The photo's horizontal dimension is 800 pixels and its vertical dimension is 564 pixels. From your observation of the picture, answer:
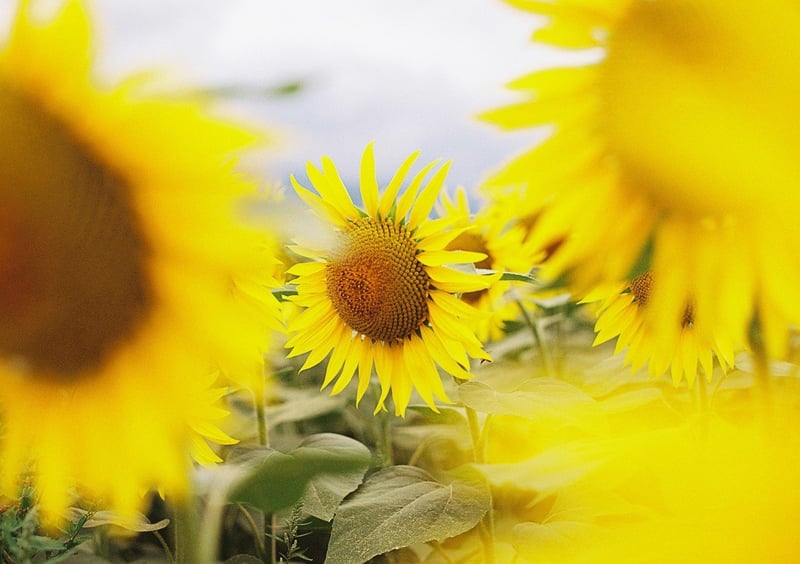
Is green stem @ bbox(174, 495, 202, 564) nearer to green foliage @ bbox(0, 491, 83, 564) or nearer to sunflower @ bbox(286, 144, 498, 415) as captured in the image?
green foliage @ bbox(0, 491, 83, 564)

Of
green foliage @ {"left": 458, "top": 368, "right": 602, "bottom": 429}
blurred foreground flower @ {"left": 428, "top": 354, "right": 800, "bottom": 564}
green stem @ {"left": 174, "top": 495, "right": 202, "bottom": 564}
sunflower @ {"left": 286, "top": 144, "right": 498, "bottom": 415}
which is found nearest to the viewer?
blurred foreground flower @ {"left": 428, "top": 354, "right": 800, "bottom": 564}

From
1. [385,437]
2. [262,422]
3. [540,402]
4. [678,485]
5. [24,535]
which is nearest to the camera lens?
[678,485]

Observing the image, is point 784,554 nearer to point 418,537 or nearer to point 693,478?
point 693,478

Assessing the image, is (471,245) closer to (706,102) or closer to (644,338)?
(644,338)

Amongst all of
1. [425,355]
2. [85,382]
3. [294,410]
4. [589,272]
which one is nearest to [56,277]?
[85,382]

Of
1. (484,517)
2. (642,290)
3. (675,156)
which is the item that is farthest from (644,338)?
(675,156)

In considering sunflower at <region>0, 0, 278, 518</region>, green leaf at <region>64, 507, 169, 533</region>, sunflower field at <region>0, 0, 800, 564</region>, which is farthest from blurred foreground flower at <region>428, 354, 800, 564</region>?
green leaf at <region>64, 507, 169, 533</region>

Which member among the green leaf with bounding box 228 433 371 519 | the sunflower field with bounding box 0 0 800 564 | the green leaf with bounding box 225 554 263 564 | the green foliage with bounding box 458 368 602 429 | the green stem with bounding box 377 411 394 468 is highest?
the sunflower field with bounding box 0 0 800 564

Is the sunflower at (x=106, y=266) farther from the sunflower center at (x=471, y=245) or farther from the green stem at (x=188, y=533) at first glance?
the sunflower center at (x=471, y=245)

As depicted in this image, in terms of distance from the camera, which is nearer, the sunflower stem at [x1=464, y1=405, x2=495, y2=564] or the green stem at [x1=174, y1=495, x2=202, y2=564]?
the green stem at [x1=174, y1=495, x2=202, y2=564]
